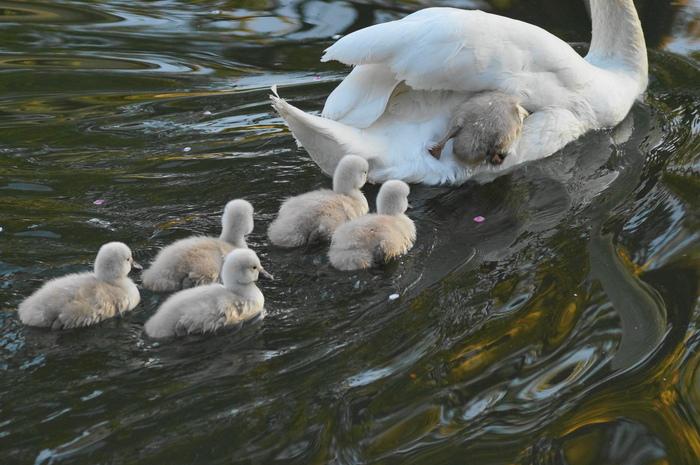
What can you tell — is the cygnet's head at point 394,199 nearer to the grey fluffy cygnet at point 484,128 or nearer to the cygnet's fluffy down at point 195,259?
the grey fluffy cygnet at point 484,128

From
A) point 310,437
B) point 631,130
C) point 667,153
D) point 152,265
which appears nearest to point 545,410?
point 310,437

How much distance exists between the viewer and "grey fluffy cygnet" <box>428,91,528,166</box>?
564 centimetres

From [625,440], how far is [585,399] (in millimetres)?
257

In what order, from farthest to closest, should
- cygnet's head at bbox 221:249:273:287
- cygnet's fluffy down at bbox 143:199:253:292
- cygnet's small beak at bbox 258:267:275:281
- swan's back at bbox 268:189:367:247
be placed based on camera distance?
swan's back at bbox 268:189:367:247 → cygnet's fluffy down at bbox 143:199:253:292 → cygnet's small beak at bbox 258:267:275:281 → cygnet's head at bbox 221:249:273:287

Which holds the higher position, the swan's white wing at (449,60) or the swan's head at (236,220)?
the swan's white wing at (449,60)

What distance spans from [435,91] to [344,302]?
1.92 metres

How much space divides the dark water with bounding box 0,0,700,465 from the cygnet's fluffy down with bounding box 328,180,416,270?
7 centimetres

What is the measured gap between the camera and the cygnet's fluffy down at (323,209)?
16.6ft

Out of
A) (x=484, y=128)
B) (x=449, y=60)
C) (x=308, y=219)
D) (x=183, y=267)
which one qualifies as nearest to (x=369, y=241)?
(x=308, y=219)

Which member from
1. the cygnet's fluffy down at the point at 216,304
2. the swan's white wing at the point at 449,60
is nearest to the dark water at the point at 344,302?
the cygnet's fluffy down at the point at 216,304

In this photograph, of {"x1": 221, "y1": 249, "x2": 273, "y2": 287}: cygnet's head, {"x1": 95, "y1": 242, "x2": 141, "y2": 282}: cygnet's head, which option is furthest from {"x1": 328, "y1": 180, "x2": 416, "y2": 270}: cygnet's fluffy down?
{"x1": 95, "y1": 242, "x2": 141, "y2": 282}: cygnet's head

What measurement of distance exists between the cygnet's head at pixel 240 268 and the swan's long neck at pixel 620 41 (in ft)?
12.1

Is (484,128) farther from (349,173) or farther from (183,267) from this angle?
(183,267)

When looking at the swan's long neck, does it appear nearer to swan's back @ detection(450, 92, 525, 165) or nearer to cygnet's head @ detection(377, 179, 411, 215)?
swan's back @ detection(450, 92, 525, 165)
